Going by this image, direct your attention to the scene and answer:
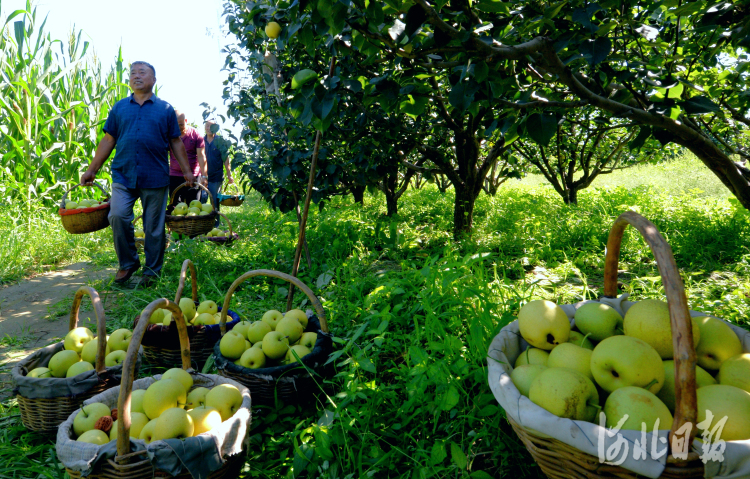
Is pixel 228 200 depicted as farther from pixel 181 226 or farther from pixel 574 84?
pixel 574 84

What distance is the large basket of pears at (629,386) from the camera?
1.01 m

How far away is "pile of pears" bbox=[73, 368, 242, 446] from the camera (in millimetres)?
1533

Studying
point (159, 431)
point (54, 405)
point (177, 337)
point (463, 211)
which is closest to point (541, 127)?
point (159, 431)

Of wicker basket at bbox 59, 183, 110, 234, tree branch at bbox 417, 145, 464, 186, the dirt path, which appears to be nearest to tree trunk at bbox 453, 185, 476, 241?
tree branch at bbox 417, 145, 464, 186

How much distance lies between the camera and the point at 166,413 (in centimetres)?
155

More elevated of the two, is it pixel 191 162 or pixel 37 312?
pixel 191 162

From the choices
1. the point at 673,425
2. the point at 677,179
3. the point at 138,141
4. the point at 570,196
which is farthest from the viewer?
the point at 677,179

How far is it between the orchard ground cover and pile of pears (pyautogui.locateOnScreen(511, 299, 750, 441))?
1.15ft

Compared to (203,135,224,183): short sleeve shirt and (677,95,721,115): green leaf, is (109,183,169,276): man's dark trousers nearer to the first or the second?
(203,135,224,183): short sleeve shirt

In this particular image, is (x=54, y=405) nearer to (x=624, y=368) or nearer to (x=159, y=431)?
(x=159, y=431)

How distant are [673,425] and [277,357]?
5.29 ft

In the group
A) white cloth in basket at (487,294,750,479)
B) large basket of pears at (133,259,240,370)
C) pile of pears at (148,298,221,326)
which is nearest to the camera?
white cloth in basket at (487,294,750,479)

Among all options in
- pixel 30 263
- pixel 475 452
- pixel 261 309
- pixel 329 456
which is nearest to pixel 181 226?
pixel 261 309

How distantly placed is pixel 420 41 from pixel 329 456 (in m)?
1.58
